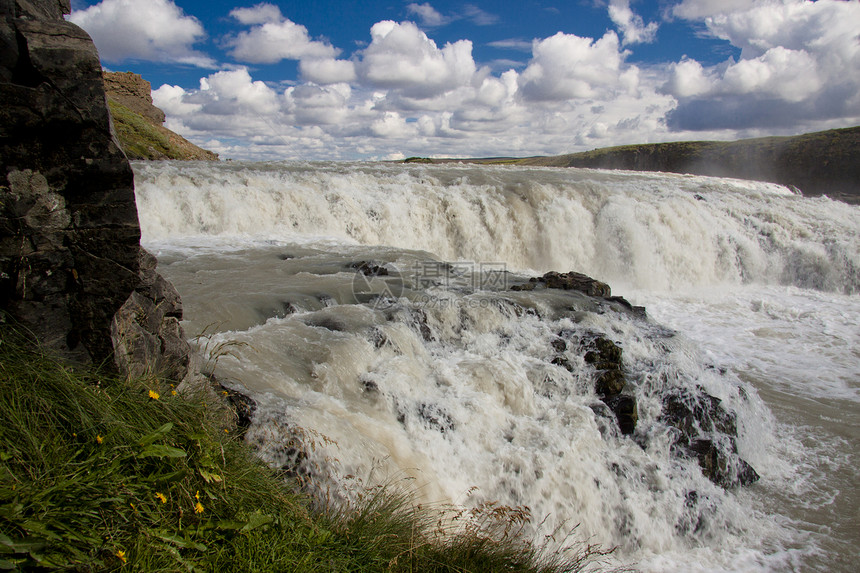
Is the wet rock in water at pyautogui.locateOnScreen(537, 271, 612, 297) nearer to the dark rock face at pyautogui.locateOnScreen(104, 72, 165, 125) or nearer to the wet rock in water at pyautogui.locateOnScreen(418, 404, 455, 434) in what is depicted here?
the wet rock in water at pyautogui.locateOnScreen(418, 404, 455, 434)

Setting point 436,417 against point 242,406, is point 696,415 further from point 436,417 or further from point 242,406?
point 242,406

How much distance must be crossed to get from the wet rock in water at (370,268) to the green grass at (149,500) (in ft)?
23.2

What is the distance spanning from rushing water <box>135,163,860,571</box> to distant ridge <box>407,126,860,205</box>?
3399 centimetres

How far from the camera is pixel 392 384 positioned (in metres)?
5.88

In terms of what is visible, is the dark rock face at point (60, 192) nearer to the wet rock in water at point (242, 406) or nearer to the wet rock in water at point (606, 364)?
the wet rock in water at point (242, 406)

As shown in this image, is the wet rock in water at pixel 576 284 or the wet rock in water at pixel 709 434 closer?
the wet rock in water at pixel 709 434

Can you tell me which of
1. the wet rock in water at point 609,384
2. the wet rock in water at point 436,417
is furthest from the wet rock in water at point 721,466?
the wet rock in water at point 436,417

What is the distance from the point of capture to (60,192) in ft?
9.17

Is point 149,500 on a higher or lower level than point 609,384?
higher

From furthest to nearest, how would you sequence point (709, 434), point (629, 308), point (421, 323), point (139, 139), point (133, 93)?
point (133, 93)
point (139, 139)
point (629, 308)
point (421, 323)
point (709, 434)

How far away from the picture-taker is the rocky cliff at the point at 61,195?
266cm

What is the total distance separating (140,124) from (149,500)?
38.6 meters

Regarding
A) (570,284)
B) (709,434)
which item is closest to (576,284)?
(570,284)

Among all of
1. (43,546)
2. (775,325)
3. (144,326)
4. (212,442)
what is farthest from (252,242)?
(775,325)
